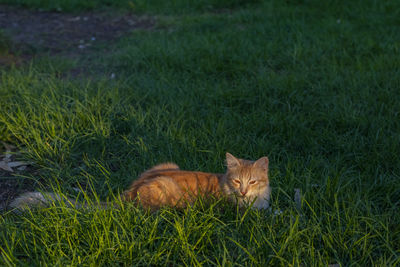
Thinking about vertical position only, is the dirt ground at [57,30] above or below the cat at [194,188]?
above

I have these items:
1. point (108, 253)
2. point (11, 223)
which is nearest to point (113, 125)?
point (11, 223)

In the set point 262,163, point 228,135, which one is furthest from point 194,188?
point 228,135

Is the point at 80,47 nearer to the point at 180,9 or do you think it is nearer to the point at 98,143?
the point at 180,9

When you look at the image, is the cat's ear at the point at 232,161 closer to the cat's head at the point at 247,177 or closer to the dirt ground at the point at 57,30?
the cat's head at the point at 247,177

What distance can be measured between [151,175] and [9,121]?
1.91m

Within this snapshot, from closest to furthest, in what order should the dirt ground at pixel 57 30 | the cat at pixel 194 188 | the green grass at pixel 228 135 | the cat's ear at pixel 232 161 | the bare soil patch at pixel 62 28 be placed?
the green grass at pixel 228 135 < the cat at pixel 194 188 < the cat's ear at pixel 232 161 < the dirt ground at pixel 57 30 < the bare soil patch at pixel 62 28

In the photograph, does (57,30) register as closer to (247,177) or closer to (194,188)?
(194,188)

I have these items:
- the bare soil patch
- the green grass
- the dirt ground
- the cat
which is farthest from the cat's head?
the bare soil patch

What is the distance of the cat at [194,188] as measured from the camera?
2.66 m

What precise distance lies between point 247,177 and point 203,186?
1.04 ft

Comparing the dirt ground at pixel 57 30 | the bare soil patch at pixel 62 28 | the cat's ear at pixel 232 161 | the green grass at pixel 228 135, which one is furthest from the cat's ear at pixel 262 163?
the bare soil patch at pixel 62 28

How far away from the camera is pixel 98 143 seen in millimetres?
3752

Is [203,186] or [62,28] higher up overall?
[62,28]

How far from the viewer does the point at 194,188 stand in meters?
2.74
